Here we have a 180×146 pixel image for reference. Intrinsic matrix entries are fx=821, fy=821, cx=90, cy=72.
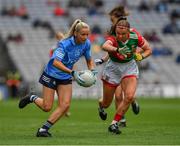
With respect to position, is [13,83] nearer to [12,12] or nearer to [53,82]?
[12,12]

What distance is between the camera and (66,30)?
5353 cm

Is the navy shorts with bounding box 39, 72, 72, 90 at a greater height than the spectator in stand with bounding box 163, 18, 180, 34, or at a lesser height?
lesser

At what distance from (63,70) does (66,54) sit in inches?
17.4

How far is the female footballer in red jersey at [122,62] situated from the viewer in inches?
667

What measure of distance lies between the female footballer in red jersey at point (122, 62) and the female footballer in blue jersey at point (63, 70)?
844 millimetres

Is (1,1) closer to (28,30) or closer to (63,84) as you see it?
(28,30)

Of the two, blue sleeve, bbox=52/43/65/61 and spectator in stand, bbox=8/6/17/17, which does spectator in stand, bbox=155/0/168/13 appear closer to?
spectator in stand, bbox=8/6/17/17

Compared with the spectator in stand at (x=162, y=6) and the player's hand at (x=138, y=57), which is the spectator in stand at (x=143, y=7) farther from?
the player's hand at (x=138, y=57)

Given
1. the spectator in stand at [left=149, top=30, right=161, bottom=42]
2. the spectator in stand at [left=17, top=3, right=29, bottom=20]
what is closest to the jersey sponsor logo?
the spectator in stand at [left=17, top=3, right=29, bottom=20]

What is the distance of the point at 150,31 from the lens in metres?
55.4

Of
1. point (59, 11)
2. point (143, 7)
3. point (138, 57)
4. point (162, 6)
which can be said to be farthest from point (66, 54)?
point (162, 6)

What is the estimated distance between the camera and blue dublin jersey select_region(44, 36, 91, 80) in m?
16.1

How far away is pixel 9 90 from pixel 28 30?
24.0 feet

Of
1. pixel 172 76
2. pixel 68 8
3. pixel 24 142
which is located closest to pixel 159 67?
pixel 172 76
